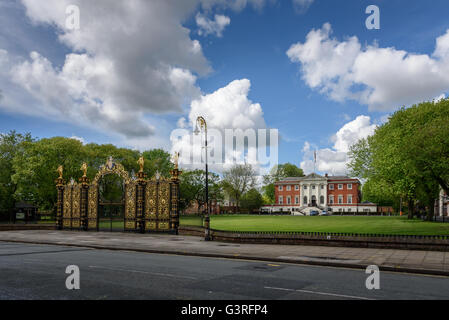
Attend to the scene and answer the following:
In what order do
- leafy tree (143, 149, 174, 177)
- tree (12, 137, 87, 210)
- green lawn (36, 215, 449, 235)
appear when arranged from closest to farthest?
1. green lawn (36, 215, 449, 235)
2. tree (12, 137, 87, 210)
3. leafy tree (143, 149, 174, 177)

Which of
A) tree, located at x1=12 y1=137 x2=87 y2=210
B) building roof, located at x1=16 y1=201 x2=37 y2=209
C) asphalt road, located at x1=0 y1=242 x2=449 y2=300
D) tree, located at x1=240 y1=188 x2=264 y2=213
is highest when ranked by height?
tree, located at x1=12 y1=137 x2=87 y2=210

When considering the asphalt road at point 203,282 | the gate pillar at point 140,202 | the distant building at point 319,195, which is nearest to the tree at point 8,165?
the gate pillar at point 140,202

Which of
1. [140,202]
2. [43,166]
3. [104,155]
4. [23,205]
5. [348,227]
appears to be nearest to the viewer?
[140,202]

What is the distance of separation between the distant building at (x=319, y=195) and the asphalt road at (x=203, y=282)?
8906 centimetres

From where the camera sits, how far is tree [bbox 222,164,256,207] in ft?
345

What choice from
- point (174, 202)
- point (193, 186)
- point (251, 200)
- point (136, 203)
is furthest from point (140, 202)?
→ point (251, 200)

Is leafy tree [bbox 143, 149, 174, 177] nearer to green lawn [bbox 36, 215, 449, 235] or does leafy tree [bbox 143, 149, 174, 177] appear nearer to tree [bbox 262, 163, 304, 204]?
green lawn [bbox 36, 215, 449, 235]

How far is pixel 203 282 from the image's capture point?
9.70 meters

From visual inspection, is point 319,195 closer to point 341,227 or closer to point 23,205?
point 341,227

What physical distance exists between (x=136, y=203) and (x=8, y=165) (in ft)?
105

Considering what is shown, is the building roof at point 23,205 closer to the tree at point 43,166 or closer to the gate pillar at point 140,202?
the tree at point 43,166

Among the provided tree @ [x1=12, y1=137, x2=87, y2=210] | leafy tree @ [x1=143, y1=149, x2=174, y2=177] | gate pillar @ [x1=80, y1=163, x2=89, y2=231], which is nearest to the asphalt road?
gate pillar @ [x1=80, y1=163, x2=89, y2=231]

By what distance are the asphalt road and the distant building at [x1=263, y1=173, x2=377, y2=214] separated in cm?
8906
